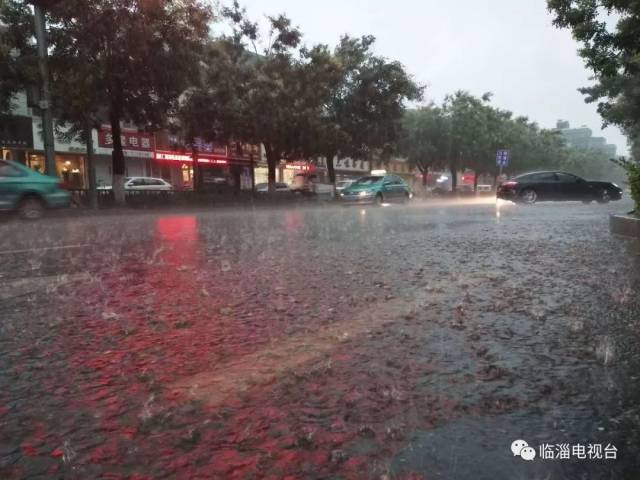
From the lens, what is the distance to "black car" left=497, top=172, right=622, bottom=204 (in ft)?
73.3

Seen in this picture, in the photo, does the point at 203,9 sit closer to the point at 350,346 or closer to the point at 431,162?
the point at 350,346

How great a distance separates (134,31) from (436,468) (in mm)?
19949

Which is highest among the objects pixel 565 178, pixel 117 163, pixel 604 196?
pixel 117 163

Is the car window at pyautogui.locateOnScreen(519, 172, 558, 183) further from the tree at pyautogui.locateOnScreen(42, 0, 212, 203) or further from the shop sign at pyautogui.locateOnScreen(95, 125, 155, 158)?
the shop sign at pyautogui.locateOnScreen(95, 125, 155, 158)

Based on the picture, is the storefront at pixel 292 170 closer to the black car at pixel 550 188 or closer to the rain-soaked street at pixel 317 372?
the black car at pixel 550 188

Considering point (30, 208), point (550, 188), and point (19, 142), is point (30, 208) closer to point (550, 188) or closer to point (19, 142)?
point (19, 142)

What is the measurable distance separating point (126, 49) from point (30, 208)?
763 cm

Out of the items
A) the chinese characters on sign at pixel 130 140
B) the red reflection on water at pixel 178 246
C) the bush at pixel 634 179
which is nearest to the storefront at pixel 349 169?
the chinese characters on sign at pixel 130 140

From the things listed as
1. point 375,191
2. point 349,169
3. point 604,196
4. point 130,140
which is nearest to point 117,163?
point 375,191

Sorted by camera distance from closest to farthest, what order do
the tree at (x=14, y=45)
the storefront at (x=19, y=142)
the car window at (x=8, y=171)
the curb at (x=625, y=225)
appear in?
the curb at (x=625, y=225)
the car window at (x=8, y=171)
the tree at (x=14, y=45)
the storefront at (x=19, y=142)

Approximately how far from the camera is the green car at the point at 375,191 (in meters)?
25.2

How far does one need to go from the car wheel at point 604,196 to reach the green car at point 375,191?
29.0 ft

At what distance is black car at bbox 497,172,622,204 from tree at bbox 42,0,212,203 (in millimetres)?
14205

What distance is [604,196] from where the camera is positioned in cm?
2289
